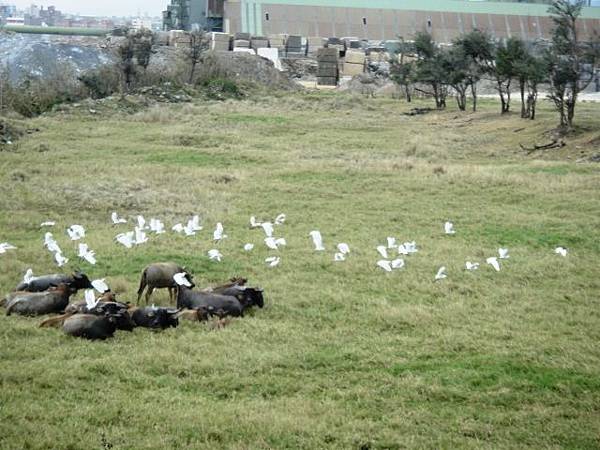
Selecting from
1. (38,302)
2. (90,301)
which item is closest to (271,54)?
(38,302)

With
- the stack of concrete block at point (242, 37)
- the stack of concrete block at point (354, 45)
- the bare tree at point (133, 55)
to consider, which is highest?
the stack of concrete block at point (242, 37)

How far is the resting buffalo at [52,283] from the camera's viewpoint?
30.5ft

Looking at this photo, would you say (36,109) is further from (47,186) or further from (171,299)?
(171,299)

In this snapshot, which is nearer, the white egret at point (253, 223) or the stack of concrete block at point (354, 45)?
the white egret at point (253, 223)

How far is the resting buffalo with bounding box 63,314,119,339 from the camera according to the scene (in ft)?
26.1

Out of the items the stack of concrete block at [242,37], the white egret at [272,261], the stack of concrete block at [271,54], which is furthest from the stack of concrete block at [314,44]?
the white egret at [272,261]

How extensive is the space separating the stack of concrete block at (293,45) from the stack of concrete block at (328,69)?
7.50m

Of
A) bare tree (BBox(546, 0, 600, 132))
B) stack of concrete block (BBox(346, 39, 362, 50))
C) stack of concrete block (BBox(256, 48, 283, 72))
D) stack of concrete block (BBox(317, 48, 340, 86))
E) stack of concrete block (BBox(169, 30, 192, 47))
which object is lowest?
bare tree (BBox(546, 0, 600, 132))

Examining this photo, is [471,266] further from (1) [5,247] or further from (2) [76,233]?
(1) [5,247]

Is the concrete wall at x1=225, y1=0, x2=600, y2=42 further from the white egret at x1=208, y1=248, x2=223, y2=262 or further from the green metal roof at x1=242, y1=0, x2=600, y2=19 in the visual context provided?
the white egret at x1=208, y1=248, x2=223, y2=262

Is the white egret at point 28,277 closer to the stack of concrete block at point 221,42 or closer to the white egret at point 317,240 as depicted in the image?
the white egret at point 317,240

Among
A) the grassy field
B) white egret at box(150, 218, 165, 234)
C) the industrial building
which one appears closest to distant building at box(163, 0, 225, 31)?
the industrial building

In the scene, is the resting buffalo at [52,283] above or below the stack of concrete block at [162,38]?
below

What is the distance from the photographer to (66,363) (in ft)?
23.9
